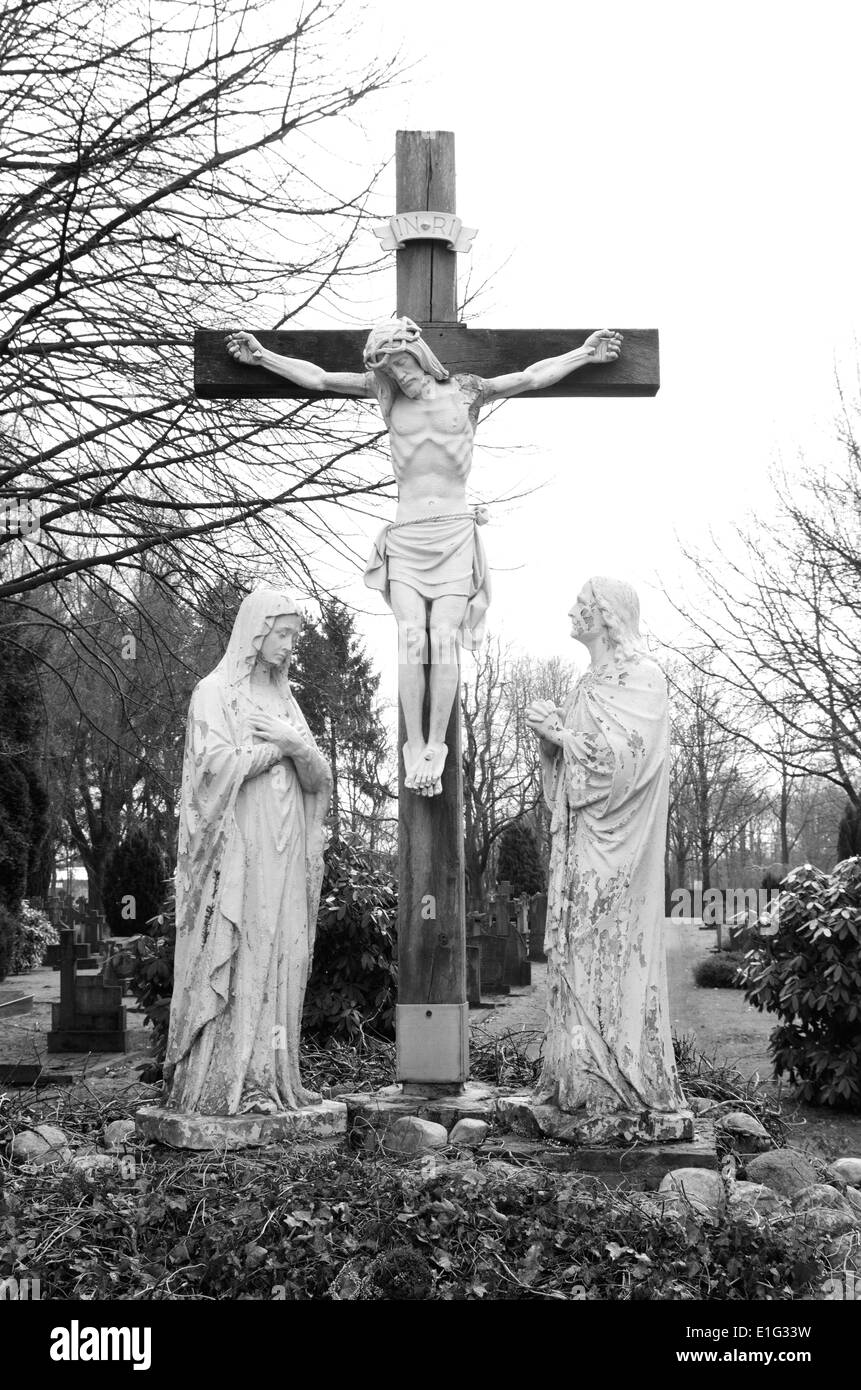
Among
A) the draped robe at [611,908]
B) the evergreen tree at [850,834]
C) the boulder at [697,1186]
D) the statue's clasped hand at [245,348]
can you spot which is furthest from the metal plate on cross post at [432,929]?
the evergreen tree at [850,834]

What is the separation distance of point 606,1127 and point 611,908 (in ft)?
2.79

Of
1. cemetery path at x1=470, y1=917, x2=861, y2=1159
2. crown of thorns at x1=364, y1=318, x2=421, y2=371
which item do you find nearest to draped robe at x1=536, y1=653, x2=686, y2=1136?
cemetery path at x1=470, y1=917, x2=861, y2=1159

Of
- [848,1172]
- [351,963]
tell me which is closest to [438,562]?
[848,1172]

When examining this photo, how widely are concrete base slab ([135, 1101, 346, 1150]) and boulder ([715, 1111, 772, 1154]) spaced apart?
1.74 metres

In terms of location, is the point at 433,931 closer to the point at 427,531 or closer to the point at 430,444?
the point at 427,531

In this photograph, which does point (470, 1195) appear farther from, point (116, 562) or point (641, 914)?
point (116, 562)


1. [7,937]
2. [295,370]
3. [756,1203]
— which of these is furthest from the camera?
[7,937]

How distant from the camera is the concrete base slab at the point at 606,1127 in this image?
5.49 meters

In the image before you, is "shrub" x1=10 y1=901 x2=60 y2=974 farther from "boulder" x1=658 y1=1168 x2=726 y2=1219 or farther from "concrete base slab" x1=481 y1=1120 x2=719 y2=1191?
"boulder" x1=658 y1=1168 x2=726 y2=1219

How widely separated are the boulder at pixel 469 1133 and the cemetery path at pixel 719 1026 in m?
1.71

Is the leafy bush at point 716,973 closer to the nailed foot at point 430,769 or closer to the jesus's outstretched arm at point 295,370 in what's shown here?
the nailed foot at point 430,769

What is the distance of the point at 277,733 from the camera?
232 inches
